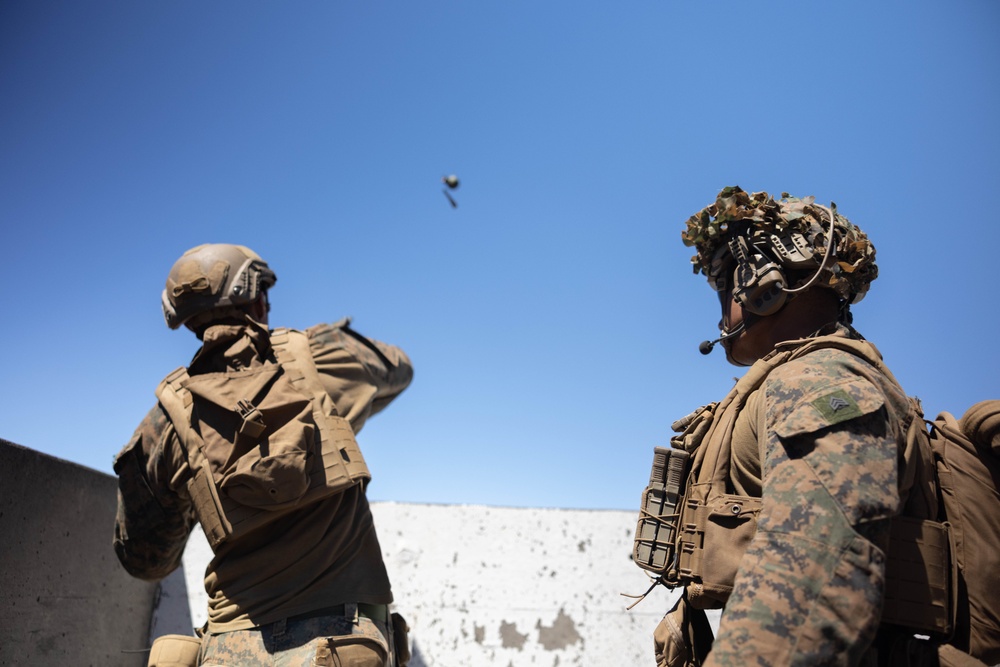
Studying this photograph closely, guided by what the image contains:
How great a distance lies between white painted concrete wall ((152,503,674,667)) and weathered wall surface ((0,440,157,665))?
1.51 ft

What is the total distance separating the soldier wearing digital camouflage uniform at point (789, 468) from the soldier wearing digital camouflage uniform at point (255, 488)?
1.46 meters

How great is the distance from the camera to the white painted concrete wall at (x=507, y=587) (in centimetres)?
518

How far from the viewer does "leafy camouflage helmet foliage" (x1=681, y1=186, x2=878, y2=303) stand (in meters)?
2.67

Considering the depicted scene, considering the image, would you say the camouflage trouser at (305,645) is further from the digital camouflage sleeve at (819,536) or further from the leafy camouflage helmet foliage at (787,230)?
the leafy camouflage helmet foliage at (787,230)

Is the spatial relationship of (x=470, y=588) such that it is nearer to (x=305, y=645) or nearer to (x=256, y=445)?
(x=305, y=645)

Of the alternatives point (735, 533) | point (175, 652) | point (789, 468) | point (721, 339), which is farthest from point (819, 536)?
point (175, 652)

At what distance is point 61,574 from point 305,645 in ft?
6.38

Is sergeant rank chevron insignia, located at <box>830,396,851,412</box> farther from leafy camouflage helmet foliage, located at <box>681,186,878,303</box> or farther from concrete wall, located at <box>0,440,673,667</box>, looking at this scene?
concrete wall, located at <box>0,440,673,667</box>

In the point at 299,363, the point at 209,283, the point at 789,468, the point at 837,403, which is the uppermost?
the point at 209,283

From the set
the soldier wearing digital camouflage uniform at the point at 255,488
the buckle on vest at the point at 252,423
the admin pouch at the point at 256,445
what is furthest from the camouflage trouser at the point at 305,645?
the buckle on vest at the point at 252,423

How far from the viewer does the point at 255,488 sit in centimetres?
335

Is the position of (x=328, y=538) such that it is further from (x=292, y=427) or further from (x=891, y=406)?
(x=891, y=406)

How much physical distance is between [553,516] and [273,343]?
7.80 ft

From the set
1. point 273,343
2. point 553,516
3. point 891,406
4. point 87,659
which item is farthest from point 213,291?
point 891,406
